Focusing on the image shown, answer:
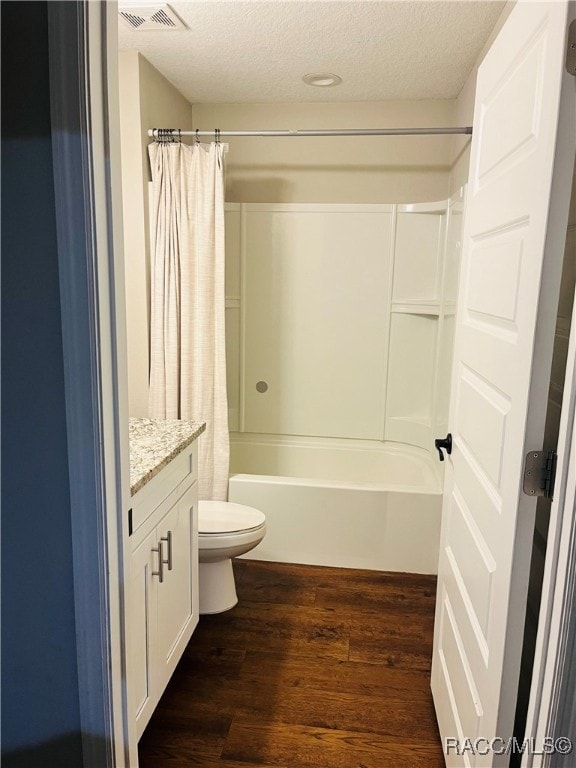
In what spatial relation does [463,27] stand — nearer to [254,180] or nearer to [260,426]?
[254,180]

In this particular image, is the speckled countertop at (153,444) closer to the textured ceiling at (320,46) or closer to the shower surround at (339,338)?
the shower surround at (339,338)

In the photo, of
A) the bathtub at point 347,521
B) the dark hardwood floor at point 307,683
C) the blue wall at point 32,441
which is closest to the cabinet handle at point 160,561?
the dark hardwood floor at point 307,683

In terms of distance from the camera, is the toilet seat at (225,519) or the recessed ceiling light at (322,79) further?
the recessed ceiling light at (322,79)

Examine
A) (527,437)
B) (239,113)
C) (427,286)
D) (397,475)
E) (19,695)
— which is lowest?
(397,475)

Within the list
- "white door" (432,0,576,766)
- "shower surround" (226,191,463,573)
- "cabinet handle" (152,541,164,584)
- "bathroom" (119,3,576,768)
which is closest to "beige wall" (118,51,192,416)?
"bathroom" (119,3,576,768)

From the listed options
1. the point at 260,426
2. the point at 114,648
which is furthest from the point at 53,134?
the point at 260,426

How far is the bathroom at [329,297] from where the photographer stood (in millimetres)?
2926

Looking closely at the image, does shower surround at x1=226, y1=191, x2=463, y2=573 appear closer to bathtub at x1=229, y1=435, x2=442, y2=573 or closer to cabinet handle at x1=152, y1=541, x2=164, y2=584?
bathtub at x1=229, y1=435, x2=442, y2=573

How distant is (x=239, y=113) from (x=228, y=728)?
10.6 feet

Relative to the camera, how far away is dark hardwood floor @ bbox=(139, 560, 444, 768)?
1.73 meters

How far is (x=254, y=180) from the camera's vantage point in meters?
3.53

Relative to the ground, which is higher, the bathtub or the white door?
the white door

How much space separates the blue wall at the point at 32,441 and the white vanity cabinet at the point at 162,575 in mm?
377

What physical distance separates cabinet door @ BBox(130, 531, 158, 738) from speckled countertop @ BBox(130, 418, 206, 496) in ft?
0.66
